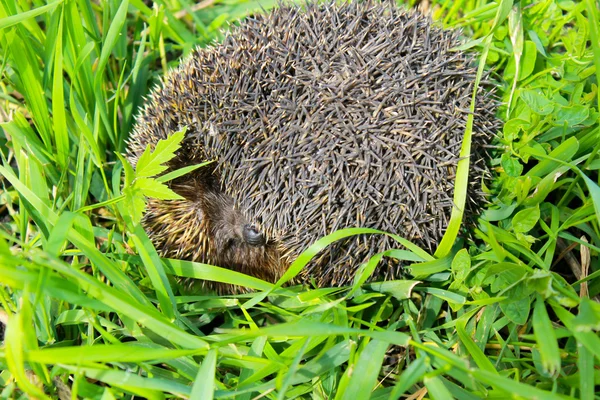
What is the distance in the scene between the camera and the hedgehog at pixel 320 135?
2.72 m

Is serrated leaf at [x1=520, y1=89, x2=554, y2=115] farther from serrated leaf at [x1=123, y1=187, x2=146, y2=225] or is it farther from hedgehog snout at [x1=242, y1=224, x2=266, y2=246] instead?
serrated leaf at [x1=123, y1=187, x2=146, y2=225]

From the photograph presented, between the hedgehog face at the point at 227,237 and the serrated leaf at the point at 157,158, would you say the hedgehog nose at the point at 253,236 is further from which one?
the serrated leaf at the point at 157,158

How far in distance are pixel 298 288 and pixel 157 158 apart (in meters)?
1.17

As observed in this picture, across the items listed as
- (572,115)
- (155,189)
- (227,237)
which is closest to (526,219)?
(572,115)

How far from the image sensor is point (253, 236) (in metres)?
3.05

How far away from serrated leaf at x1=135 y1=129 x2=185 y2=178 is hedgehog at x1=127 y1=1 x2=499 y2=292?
13.8 inches

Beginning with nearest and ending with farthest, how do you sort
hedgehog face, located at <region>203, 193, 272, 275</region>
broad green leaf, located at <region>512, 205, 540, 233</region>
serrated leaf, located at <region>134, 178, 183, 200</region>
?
1. serrated leaf, located at <region>134, 178, 183, 200</region>
2. broad green leaf, located at <region>512, 205, 540, 233</region>
3. hedgehog face, located at <region>203, 193, 272, 275</region>

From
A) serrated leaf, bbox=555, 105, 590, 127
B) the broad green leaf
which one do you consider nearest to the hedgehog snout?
the broad green leaf

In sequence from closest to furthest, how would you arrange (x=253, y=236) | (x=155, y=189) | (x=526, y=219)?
(x=155, y=189)
(x=526, y=219)
(x=253, y=236)

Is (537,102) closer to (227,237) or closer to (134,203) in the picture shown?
(227,237)

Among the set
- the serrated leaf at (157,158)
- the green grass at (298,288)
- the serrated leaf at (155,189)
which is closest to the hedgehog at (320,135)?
the green grass at (298,288)

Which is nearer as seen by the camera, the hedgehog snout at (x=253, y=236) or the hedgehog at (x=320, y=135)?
the hedgehog at (x=320, y=135)

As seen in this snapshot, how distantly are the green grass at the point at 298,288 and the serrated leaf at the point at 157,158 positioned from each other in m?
0.01

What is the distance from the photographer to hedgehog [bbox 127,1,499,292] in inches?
107
